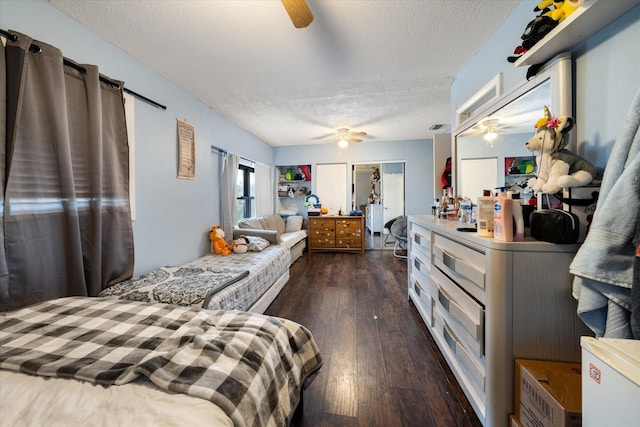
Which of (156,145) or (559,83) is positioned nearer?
(559,83)

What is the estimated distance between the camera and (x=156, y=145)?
7.29 ft

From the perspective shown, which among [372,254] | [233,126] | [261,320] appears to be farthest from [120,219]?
[372,254]

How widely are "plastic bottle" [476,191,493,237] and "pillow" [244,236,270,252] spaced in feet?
8.32

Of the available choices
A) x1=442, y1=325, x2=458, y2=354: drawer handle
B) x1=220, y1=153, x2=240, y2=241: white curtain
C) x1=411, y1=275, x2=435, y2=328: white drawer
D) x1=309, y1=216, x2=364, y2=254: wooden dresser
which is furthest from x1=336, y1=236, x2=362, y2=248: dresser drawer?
x1=442, y1=325, x2=458, y2=354: drawer handle

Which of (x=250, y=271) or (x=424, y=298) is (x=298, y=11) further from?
(x=424, y=298)

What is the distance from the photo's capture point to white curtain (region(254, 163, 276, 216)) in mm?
4523

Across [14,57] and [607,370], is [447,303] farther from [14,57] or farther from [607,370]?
[14,57]

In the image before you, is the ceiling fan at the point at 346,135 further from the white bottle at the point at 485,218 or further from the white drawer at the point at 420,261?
the white bottle at the point at 485,218

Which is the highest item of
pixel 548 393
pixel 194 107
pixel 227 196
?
pixel 194 107

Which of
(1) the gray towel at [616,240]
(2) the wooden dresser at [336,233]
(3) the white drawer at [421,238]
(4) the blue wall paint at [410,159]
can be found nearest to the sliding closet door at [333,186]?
(4) the blue wall paint at [410,159]

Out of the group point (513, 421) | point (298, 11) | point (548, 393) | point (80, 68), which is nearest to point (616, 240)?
point (548, 393)

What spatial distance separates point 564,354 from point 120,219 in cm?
278

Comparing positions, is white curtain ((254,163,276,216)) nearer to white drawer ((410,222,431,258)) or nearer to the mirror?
the mirror

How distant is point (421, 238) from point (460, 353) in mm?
912
